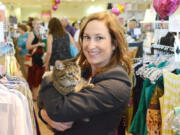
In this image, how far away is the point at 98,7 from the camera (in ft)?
54.3

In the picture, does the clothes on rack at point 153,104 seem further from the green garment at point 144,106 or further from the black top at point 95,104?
the black top at point 95,104

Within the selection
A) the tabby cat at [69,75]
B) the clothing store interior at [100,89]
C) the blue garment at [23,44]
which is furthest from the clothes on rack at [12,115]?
the blue garment at [23,44]

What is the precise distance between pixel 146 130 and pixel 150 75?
408 mm

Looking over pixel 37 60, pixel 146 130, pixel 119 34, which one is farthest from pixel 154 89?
pixel 37 60

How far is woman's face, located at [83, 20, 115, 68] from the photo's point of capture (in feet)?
3.79

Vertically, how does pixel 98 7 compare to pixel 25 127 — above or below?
above

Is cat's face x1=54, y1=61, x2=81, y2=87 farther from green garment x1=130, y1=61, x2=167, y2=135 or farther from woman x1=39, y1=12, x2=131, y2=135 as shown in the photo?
green garment x1=130, y1=61, x2=167, y2=135

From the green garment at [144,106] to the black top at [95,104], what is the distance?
0.76 metres

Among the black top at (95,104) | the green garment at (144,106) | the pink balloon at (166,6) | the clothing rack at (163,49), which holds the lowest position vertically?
the green garment at (144,106)

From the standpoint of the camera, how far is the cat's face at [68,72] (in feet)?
4.46

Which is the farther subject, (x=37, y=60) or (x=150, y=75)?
(x=37, y=60)

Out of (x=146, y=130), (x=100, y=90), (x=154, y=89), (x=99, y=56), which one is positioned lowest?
(x=146, y=130)

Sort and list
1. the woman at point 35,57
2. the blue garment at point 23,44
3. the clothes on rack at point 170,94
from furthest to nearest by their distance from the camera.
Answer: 1. the blue garment at point 23,44
2. the woman at point 35,57
3. the clothes on rack at point 170,94

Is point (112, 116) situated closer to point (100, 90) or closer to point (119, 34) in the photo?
point (100, 90)
